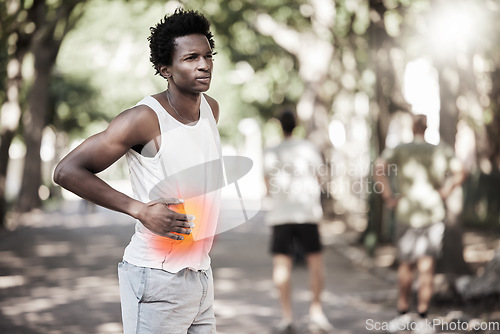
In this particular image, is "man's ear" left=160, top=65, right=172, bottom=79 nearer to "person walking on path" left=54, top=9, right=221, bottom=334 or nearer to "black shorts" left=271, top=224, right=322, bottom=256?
"person walking on path" left=54, top=9, right=221, bottom=334

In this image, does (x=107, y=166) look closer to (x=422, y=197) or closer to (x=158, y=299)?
(x=158, y=299)

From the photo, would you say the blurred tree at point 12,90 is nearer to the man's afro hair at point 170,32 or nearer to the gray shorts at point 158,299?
the man's afro hair at point 170,32

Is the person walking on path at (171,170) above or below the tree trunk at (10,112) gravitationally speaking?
below

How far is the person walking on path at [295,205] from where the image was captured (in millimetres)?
7352

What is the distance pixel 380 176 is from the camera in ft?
23.9

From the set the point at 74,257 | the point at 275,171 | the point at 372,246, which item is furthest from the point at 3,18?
the point at 275,171

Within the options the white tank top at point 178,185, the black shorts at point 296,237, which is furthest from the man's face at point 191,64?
the black shorts at point 296,237

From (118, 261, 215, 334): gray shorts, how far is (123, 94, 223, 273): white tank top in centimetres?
4

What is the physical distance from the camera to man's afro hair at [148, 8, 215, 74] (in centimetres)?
312

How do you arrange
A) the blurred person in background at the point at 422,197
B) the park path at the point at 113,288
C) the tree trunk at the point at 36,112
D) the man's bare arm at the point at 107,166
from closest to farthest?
the man's bare arm at the point at 107,166, the blurred person in background at the point at 422,197, the park path at the point at 113,288, the tree trunk at the point at 36,112

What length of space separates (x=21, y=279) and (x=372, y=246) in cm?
579

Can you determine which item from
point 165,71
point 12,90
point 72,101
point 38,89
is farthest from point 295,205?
point 72,101

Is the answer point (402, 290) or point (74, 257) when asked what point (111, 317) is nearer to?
point (402, 290)

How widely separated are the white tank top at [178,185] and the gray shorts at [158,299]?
4 centimetres
